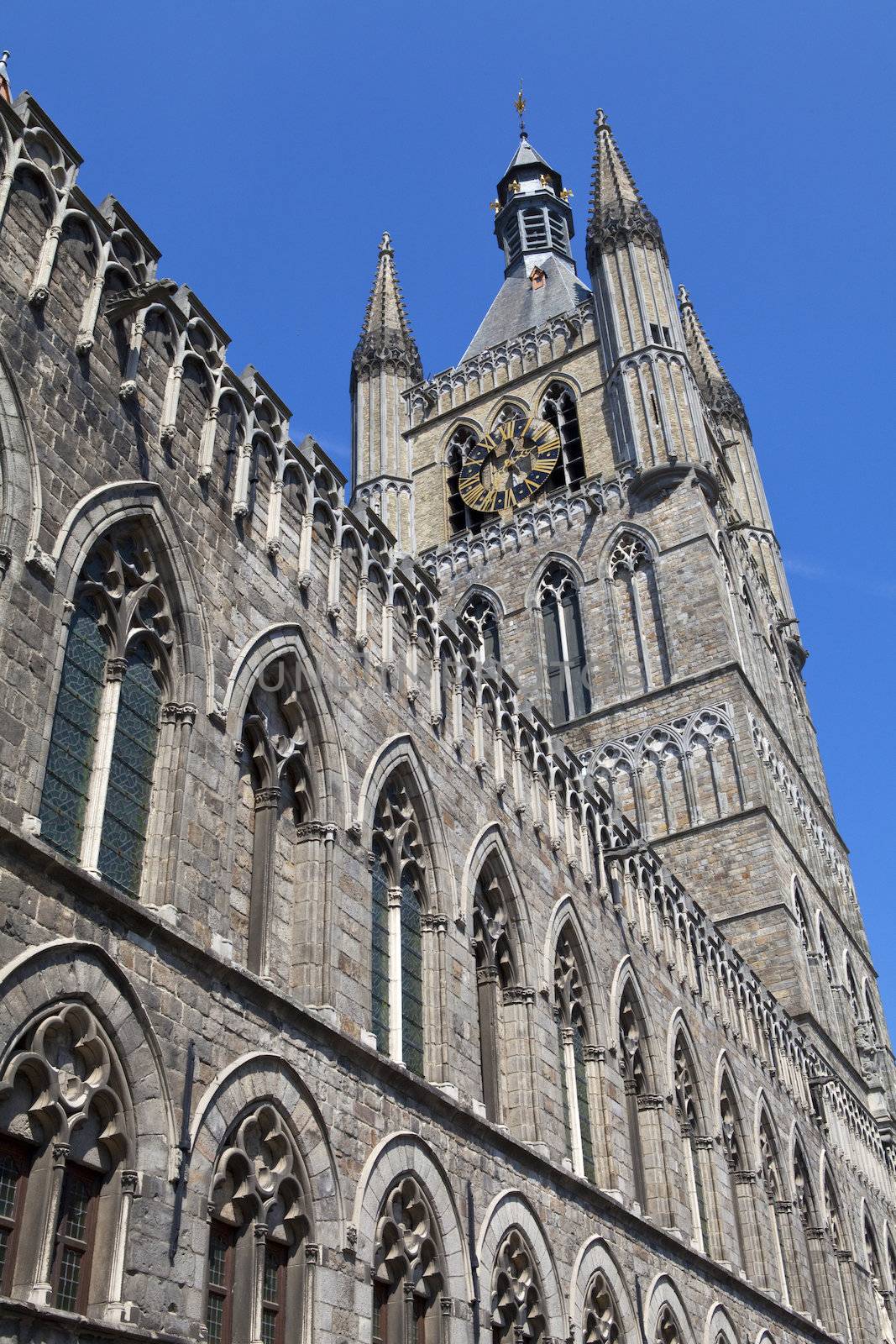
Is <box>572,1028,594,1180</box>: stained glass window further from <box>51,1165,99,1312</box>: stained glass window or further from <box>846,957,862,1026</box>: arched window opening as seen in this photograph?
<box>846,957,862,1026</box>: arched window opening

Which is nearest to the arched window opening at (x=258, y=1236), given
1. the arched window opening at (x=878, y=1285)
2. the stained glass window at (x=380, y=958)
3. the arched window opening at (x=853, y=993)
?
the stained glass window at (x=380, y=958)

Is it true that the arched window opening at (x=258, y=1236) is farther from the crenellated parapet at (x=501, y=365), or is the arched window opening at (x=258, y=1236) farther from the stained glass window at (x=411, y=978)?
the crenellated parapet at (x=501, y=365)

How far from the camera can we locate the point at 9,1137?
353 inches

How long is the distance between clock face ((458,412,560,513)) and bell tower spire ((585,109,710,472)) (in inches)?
109

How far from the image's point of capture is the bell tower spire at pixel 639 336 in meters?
40.7

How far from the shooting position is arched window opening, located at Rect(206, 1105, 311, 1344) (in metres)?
10.6

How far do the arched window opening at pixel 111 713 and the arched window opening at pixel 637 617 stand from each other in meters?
26.2

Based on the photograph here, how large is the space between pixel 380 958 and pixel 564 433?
107 feet

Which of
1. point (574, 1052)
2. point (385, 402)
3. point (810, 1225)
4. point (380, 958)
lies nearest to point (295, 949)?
point (380, 958)

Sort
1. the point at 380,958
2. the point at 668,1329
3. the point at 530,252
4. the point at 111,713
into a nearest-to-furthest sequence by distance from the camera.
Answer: the point at 111,713, the point at 380,958, the point at 668,1329, the point at 530,252

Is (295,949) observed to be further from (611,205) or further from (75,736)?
(611,205)

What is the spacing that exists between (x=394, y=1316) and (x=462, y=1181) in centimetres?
177

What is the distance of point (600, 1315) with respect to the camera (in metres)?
16.8

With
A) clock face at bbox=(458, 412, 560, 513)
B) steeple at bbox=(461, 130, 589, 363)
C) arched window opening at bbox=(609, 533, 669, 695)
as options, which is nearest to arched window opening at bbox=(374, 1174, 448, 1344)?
arched window opening at bbox=(609, 533, 669, 695)
